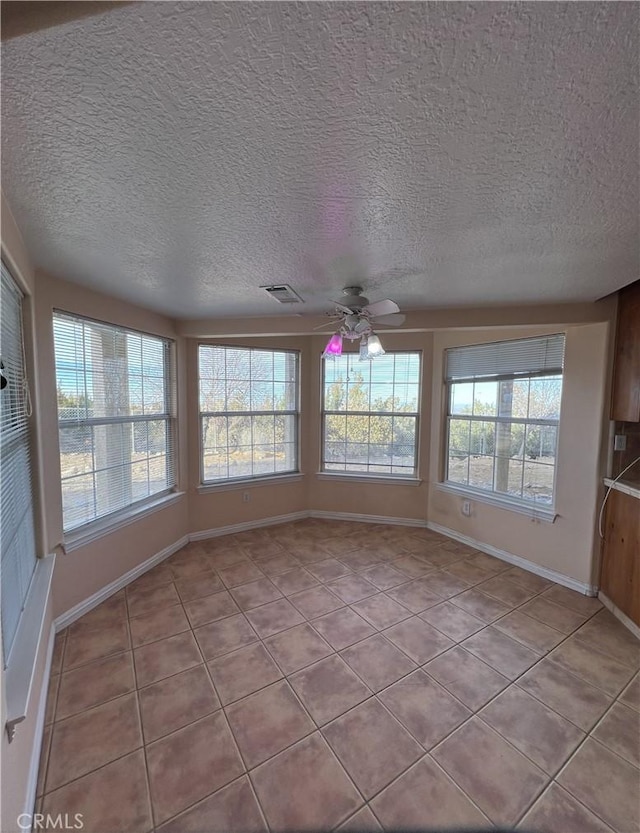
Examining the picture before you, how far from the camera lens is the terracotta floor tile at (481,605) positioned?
8.36ft

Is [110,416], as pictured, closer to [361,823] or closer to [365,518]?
[361,823]

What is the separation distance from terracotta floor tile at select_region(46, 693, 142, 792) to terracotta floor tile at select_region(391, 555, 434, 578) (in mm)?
2233

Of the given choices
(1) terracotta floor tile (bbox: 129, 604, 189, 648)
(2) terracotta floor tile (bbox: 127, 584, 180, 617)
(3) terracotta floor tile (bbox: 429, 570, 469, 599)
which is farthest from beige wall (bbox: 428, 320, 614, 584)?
(2) terracotta floor tile (bbox: 127, 584, 180, 617)

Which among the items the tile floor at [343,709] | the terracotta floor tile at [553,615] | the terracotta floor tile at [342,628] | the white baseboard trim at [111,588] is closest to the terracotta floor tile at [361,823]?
the tile floor at [343,709]

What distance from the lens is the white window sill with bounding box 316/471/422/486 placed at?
13.6 ft

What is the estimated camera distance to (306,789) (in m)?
1.41

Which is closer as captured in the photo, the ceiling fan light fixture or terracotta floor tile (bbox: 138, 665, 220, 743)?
terracotta floor tile (bbox: 138, 665, 220, 743)

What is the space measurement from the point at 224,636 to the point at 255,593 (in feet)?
1.72

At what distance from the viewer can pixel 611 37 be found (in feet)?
2.24

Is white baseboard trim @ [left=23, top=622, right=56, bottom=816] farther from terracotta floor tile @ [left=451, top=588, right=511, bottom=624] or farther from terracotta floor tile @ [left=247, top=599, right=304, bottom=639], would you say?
terracotta floor tile @ [left=451, top=588, right=511, bottom=624]

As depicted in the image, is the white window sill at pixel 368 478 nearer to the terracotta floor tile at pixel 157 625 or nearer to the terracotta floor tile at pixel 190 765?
the terracotta floor tile at pixel 157 625

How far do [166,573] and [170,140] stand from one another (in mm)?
3191

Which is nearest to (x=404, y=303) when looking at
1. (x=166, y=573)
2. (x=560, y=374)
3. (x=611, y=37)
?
(x=560, y=374)

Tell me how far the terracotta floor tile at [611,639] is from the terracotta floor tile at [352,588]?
1447mm
